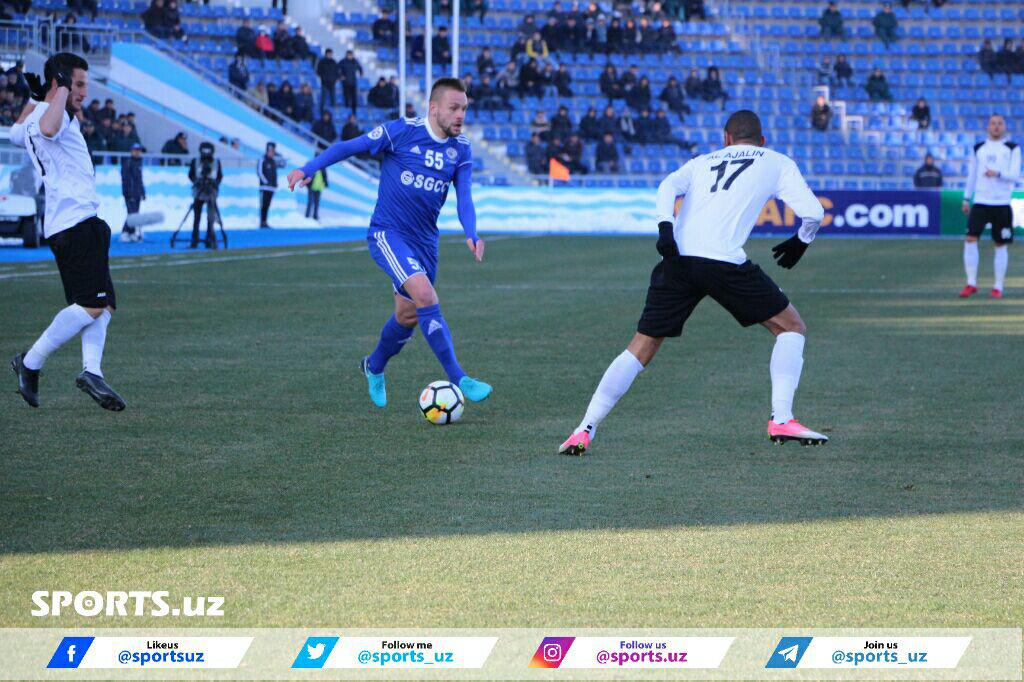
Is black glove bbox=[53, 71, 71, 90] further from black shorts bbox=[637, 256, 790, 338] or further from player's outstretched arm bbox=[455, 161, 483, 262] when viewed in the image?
black shorts bbox=[637, 256, 790, 338]

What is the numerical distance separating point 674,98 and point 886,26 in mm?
7377

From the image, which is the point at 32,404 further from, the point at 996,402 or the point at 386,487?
the point at 996,402

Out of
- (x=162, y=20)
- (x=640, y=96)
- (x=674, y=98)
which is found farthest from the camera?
(x=674, y=98)

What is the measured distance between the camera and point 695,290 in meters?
7.65

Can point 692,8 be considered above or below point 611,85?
above

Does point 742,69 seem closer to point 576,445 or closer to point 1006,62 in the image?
point 1006,62

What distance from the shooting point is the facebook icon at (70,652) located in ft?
13.7

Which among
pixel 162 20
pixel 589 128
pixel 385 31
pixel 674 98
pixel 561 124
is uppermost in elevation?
pixel 162 20

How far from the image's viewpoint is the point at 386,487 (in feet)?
21.9

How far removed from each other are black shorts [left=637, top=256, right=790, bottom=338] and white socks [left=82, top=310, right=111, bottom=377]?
3236mm

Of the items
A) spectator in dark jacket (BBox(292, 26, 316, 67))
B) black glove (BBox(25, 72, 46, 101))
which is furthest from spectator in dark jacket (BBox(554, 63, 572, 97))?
black glove (BBox(25, 72, 46, 101))

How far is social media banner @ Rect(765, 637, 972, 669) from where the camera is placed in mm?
4191

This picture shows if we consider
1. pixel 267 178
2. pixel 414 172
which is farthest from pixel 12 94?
pixel 414 172

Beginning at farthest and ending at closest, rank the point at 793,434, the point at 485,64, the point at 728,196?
the point at 485,64
the point at 793,434
the point at 728,196
